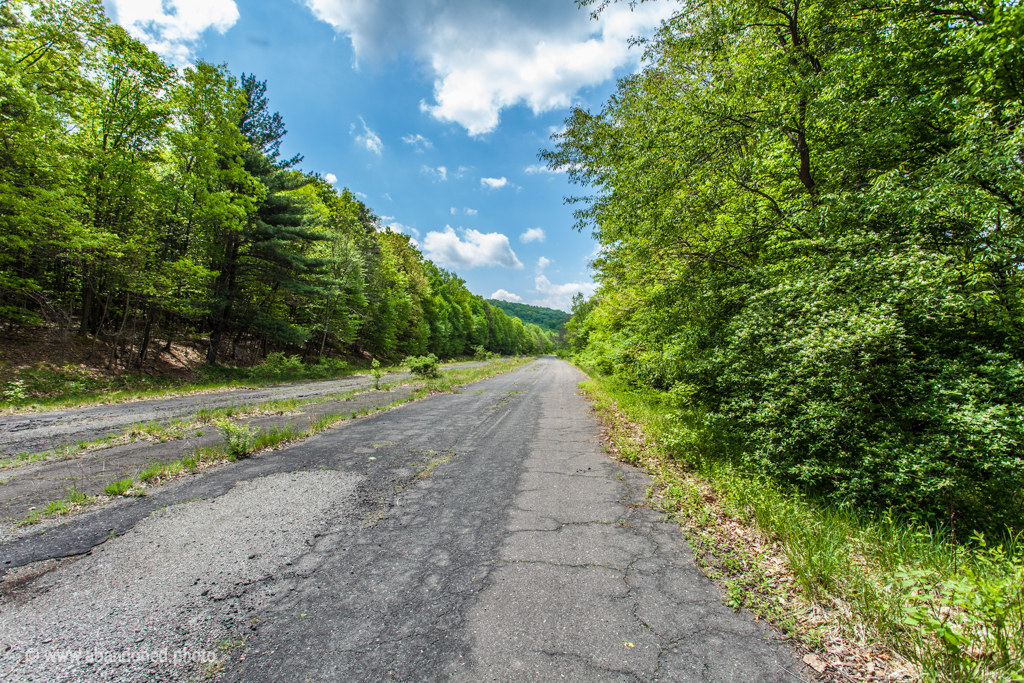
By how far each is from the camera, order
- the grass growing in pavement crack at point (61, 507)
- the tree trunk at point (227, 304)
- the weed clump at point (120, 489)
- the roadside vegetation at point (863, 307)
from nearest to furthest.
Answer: the roadside vegetation at point (863, 307)
the grass growing in pavement crack at point (61, 507)
the weed clump at point (120, 489)
the tree trunk at point (227, 304)

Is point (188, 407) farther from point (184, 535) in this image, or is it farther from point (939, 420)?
point (939, 420)

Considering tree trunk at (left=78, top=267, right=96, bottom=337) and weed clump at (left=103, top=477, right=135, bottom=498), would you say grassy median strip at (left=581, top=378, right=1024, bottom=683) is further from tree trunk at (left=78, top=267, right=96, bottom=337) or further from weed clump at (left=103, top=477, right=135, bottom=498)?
tree trunk at (left=78, top=267, right=96, bottom=337)

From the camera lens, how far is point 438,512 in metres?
3.97

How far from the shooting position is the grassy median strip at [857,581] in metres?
1.95

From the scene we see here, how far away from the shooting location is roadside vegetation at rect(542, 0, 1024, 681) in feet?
9.35

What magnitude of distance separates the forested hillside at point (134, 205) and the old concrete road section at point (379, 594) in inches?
566

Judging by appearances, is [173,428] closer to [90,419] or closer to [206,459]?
[206,459]

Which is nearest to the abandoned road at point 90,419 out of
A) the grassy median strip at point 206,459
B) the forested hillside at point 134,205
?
the grassy median strip at point 206,459

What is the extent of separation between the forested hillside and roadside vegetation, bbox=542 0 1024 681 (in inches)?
704

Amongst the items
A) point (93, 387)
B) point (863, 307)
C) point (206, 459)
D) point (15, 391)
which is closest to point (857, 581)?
point (863, 307)

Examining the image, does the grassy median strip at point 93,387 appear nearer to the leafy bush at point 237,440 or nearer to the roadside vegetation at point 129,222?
the roadside vegetation at point 129,222

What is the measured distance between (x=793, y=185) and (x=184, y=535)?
9427 mm

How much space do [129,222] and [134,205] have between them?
72 centimetres

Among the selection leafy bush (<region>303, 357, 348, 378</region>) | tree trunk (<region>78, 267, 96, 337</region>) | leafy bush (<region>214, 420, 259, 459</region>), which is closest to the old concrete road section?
leafy bush (<region>214, 420, 259, 459</region>)
